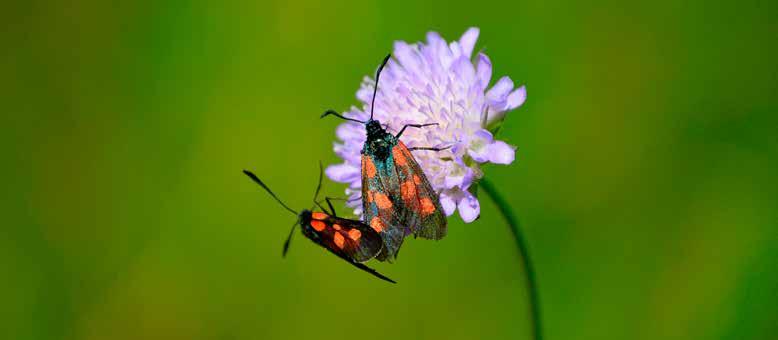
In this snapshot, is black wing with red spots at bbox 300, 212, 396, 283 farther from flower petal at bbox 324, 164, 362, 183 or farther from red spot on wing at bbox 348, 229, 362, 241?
flower petal at bbox 324, 164, 362, 183

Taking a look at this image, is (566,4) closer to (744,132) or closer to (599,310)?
(744,132)

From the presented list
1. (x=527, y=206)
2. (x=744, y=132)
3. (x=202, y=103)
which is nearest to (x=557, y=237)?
(x=527, y=206)

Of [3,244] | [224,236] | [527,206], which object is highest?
[527,206]

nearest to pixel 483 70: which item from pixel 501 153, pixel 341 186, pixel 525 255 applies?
pixel 501 153

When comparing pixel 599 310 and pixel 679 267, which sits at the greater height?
pixel 679 267

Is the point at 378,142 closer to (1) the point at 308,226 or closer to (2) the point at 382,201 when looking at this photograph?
(2) the point at 382,201

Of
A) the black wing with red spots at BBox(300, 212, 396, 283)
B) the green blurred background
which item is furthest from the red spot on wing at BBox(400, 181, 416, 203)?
the green blurred background

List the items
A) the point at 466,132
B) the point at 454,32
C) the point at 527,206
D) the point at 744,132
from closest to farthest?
the point at 466,132, the point at 744,132, the point at 527,206, the point at 454,32
